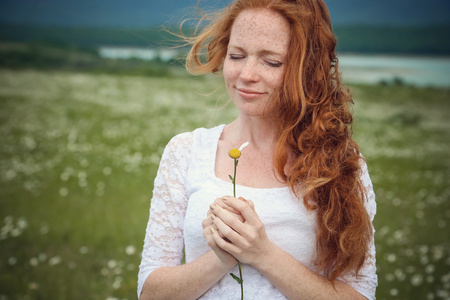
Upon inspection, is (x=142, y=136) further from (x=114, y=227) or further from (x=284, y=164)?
(x=284, y=164)

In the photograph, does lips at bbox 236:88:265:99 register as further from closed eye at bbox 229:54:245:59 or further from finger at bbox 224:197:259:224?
finger at bbox 224:197:259:224

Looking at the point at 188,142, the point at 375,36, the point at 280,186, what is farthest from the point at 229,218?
the point at 375,36

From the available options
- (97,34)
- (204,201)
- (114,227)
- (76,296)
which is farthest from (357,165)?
(97,34)

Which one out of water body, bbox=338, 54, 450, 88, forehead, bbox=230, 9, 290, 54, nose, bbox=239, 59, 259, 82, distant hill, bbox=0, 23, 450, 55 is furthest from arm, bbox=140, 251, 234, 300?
water body, bbox=338, 54, 450, 88

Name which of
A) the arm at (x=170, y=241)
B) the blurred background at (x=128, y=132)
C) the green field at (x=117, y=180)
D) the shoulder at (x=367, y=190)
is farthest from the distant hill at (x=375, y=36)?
the shoulder at (x=367, y=190)

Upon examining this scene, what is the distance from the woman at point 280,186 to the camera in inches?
61.8

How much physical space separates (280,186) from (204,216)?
331 millimetres

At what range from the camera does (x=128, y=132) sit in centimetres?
833

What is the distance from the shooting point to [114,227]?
4598 mm

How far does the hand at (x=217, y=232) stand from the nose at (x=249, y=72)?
0.48 metres

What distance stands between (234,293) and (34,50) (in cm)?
1389

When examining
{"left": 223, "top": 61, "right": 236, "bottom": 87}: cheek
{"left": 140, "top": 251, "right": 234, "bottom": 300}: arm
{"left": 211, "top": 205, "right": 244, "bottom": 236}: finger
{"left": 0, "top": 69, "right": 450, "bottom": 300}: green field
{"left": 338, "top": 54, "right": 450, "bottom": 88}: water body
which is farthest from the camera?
{"left": 338, "top": 54, "right": 450, "bottom": 88}: water body

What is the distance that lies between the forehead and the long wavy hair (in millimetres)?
Result: 27

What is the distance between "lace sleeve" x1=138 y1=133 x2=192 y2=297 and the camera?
1683 mm
